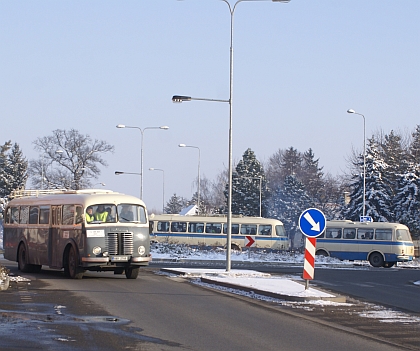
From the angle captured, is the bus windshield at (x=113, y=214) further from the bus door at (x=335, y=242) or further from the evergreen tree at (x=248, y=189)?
the evergreen tree at (x=248, y=189)

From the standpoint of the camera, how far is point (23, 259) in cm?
2642

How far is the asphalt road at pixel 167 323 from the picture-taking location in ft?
34.1

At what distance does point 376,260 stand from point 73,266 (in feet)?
89.5

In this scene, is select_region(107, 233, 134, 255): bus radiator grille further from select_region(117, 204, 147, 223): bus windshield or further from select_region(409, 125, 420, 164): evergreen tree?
select_region(409, 125, 420, 164): evergreen tree

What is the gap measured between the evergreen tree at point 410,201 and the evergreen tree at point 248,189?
3163 cm

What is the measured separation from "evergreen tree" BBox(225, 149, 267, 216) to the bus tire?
73.5 meters

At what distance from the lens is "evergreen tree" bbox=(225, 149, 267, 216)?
3981 inches

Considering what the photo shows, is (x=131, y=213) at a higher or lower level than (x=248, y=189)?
lower

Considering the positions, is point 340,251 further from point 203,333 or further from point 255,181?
point 255,181

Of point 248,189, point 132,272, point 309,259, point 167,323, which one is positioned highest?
point 248,189

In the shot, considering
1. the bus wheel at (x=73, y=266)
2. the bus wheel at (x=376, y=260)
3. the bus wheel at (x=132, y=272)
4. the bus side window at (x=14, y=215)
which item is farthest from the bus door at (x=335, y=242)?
the bus wheel at (x=73, y=266)

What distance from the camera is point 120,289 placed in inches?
762

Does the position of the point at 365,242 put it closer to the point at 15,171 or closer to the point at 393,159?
the point at 393,159

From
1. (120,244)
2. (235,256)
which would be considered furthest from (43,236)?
(235,256)
